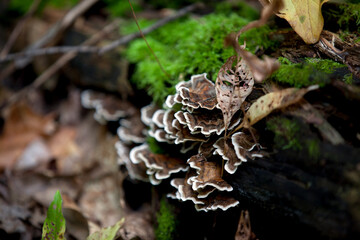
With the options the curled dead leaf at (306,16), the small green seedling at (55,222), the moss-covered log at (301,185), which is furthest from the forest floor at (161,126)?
the small green seedling at (55,222)

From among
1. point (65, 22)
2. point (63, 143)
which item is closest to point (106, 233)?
point (63, 143)

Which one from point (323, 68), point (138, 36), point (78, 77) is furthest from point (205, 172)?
point (78, 77)

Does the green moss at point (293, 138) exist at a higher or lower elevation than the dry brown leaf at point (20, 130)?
higher

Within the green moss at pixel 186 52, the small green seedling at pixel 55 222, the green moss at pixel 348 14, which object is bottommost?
the small green seedling at pixel 55 222

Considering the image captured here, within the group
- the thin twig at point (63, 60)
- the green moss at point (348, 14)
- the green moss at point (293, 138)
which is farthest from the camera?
the thin twig at point (63, 60)

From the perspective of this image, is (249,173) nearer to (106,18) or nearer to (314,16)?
(314,16)

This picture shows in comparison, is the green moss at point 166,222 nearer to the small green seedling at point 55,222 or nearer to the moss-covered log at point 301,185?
the moss-covered log at point 301,185

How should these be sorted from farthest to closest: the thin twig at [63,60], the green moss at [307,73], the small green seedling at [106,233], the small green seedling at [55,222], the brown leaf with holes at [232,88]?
the thin twig at [63,60] → the small green seedling at [106,233] → the brown leaf with holes at [232,88] → the small green seedling at [55,222] → the green moss at [307,73]
